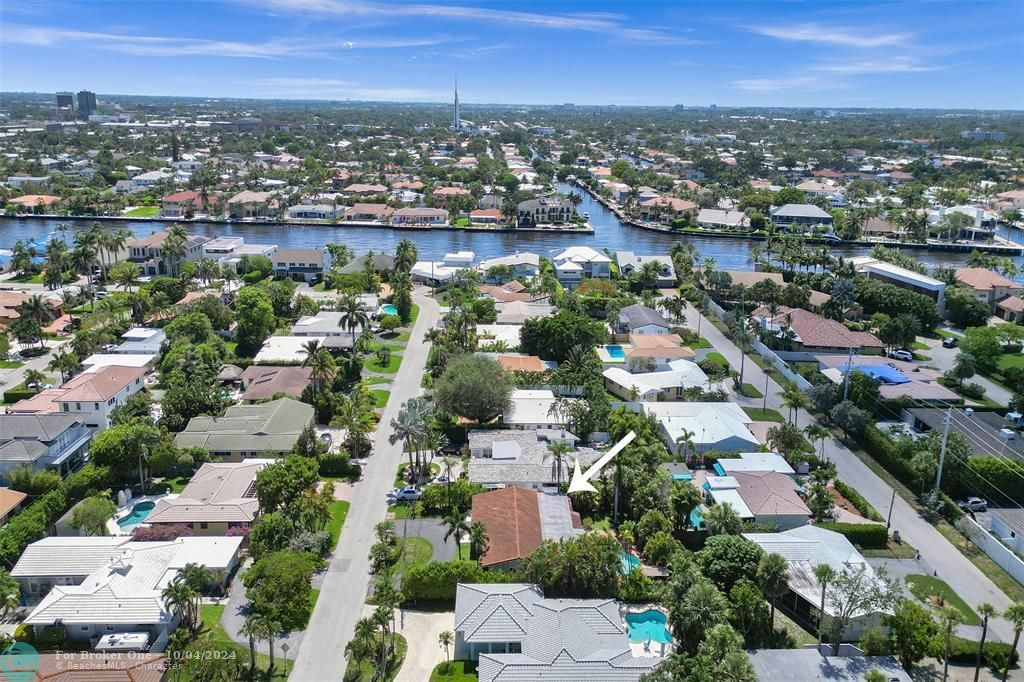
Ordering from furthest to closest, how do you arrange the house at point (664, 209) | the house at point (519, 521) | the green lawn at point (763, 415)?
the house at point (664, 209) → the green lawn at point (763, 415) → the house at point (519, 521)

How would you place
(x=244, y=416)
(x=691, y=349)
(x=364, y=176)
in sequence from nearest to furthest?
(x=244, y=416) < (x=691, y=349) < (x=364, y=176)

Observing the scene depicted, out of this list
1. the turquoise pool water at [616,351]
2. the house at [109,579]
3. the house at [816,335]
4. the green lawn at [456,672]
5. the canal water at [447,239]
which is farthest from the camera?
the canal water at [447,239]

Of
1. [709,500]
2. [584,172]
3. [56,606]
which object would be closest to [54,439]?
[56,606]

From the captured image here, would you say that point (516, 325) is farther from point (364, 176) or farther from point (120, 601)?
point (364, 176)

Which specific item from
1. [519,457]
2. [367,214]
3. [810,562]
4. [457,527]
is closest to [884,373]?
[810,562]

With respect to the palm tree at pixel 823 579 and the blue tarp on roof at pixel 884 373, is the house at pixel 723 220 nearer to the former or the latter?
the blue tarp on roof at pixel 884 373

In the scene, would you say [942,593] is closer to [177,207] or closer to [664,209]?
[664,209]

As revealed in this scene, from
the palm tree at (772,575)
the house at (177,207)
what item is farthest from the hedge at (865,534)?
the house at (177,207)
